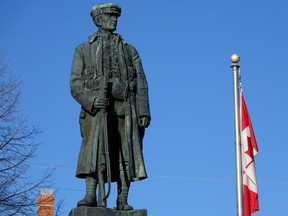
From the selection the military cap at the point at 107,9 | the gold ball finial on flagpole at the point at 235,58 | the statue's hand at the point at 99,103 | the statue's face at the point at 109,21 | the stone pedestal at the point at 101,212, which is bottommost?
the stone pedestal at the point at 101,212

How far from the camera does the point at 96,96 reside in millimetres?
11617

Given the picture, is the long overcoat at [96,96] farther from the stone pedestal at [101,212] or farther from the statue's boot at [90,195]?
the stone pedestal at [101,212]

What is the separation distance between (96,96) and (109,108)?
0.37 meters

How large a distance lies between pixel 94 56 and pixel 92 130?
1.10 m

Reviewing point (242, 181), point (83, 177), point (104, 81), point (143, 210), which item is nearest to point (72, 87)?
point (104, 81)

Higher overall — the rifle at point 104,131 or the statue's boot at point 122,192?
the rifle at point 104,131

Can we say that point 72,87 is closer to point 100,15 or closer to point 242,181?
point 100,15

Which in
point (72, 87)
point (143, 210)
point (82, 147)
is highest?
point (72, 87)

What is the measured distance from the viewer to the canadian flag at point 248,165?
16766 millimetres

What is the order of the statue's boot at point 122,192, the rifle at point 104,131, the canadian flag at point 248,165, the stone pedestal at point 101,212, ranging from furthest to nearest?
the canadian flag at point 248,165
the statue's boot at point 122,192
the rifle at point 104,131
the stone pedestal at point 101,212

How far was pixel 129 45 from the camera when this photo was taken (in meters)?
12.4

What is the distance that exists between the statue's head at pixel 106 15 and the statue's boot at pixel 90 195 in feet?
7.45

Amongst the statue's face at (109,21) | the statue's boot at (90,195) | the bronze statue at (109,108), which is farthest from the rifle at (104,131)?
the statue's face at (109,21)

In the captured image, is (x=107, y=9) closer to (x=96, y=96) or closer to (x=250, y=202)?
(x=96, y=96)
